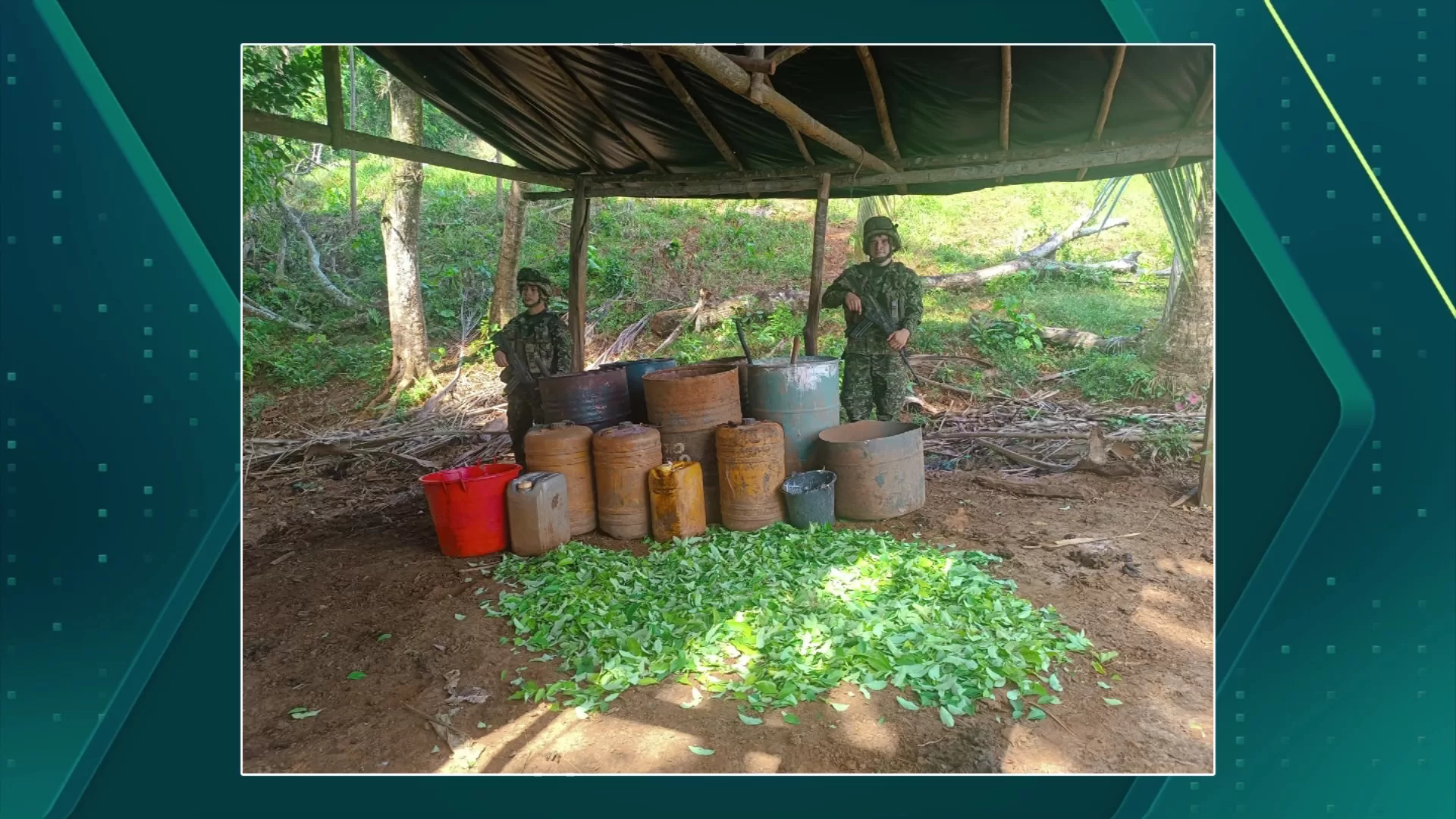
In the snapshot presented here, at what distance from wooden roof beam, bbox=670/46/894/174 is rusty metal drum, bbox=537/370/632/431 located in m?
1.98

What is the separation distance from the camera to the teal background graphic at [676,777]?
2.72m

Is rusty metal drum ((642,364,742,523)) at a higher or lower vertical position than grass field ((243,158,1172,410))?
lower

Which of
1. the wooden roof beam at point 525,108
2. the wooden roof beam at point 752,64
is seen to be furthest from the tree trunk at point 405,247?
the wooden roof beam at point 752,64

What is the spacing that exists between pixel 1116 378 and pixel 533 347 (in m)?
6.14

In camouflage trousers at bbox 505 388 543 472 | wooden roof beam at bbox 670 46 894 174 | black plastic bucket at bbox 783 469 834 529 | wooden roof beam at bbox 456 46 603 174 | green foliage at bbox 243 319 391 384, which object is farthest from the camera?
green foliage at bbox 243 319 391 384

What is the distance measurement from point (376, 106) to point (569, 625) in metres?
13.0

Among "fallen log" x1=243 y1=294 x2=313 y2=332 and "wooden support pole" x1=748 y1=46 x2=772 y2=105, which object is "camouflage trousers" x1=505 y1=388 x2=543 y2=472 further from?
"fallen log" x1=243 y1=294 x2=313 y2=332

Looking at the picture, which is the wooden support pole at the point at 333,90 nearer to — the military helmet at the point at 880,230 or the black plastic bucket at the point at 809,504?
the black plastic bucket at the point at 809,504

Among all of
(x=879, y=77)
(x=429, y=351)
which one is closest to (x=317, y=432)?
(x=429, y=351)

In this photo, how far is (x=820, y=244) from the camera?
621 cm

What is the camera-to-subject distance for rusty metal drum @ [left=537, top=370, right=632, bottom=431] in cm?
525

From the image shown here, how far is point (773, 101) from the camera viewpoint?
4.15 m

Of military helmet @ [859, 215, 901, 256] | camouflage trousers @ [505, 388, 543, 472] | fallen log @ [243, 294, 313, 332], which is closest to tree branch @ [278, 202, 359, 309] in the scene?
fallen log @ [243, 294, 313, 332]
